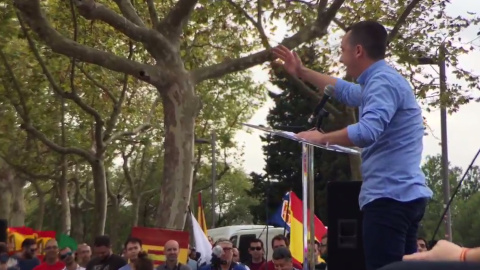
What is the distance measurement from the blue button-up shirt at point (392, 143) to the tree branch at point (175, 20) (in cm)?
1386

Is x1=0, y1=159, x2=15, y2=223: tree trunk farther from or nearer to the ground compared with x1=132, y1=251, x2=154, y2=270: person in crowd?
farther from the ground

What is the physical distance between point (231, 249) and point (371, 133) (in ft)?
26.9

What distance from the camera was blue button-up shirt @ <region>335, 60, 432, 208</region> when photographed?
498cm

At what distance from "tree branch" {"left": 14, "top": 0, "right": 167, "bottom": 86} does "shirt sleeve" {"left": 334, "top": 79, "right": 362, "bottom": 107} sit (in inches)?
486

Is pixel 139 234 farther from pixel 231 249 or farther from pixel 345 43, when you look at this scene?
pixel 345 43

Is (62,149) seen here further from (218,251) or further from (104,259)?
(218,251)

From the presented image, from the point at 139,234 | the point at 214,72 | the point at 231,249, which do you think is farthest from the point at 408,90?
the point at 214,72

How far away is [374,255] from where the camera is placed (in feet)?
16.2

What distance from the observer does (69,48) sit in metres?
17.7

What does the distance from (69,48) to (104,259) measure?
17.9 ft

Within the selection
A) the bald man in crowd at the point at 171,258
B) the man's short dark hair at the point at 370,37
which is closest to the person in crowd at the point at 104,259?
the bald man in crowd at the point at 171,258

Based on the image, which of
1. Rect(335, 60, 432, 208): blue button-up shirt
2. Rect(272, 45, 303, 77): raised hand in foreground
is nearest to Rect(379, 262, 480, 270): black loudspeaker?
Rect(335, 60, 432, 208): blue button-up shirt

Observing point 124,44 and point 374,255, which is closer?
point 374,255

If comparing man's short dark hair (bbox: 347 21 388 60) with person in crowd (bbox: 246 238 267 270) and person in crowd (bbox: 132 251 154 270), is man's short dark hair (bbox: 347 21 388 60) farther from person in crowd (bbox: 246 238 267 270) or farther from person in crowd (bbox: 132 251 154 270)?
person in crowd (bbox: 246 238 267 270)
